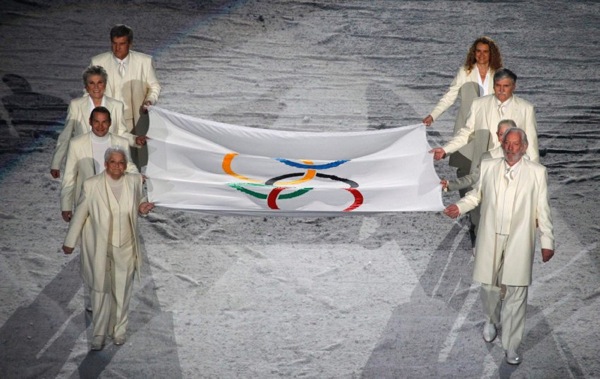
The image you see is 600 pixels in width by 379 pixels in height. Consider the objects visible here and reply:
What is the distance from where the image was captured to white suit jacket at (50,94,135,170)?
10461 mm

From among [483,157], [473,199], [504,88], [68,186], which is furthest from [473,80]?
[68,186]

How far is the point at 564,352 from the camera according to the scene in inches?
380

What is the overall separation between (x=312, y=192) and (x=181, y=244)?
1.16 meters

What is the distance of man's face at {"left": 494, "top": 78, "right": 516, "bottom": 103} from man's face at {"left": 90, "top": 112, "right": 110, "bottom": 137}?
2.96 meters

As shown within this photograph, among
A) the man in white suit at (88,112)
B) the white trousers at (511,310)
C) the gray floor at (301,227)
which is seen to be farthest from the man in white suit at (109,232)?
the white trousers at (511,310)

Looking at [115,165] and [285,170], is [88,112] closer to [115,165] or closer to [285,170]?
[115,165]

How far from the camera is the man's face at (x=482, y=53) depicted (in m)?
11.3

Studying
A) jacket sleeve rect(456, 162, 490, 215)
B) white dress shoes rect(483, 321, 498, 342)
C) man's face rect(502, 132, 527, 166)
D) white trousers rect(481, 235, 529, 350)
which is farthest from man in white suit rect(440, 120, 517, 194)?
white dress shoes rect(483, 321, 498, 342)

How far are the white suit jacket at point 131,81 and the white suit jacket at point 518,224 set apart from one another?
3.19m

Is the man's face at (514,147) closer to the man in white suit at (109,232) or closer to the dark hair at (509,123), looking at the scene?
the dark hair at (509,123)

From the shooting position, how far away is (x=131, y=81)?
11.4 meters

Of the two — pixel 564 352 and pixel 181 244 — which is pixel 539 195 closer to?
pixel 564 352

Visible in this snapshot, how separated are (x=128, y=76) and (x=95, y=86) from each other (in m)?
0.92

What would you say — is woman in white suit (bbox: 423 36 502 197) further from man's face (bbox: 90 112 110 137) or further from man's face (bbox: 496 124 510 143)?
man's face (bbox: 90 112 110 137)
